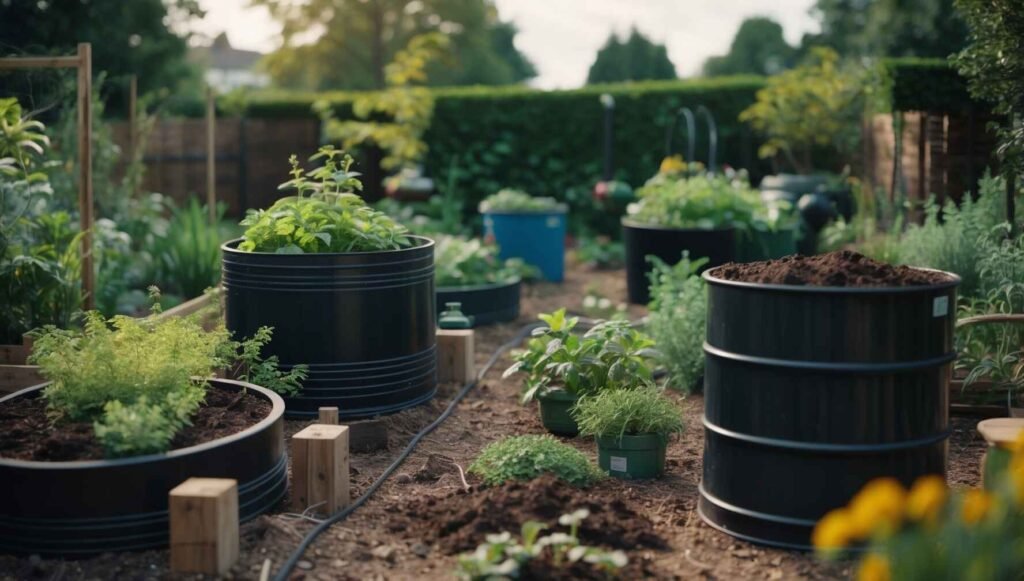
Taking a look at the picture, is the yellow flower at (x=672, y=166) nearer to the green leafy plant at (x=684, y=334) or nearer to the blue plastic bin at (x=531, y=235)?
the blue plastic bin at (x=531, y=235)

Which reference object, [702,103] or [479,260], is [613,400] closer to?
[479,260]

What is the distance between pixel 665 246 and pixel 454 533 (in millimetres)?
5665

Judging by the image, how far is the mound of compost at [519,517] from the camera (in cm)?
361

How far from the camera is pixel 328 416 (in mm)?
4621

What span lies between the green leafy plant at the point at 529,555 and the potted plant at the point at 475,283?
178 inches

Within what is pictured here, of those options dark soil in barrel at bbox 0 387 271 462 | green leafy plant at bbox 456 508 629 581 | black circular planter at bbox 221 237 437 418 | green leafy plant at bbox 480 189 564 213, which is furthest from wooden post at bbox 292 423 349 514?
green leafy plant at bbox 480 189 564 213

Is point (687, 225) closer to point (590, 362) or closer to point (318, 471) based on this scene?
point (590, 362)

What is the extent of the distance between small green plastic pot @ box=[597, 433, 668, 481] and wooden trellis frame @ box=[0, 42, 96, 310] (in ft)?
10.2

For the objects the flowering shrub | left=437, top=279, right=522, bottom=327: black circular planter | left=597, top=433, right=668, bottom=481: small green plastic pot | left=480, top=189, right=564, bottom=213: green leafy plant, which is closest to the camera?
the flowering shrub

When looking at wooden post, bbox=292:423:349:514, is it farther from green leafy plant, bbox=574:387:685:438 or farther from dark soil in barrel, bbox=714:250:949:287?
dark soil in barrel, bbox=714:250:949:287

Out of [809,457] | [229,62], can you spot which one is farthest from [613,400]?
[229,62]

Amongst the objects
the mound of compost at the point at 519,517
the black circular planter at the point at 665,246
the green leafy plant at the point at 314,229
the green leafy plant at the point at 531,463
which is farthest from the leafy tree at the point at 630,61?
the mound of compost at the point at 519,517

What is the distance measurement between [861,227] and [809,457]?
22.1 feet

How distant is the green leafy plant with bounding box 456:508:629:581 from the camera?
125 inches
